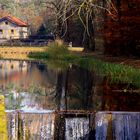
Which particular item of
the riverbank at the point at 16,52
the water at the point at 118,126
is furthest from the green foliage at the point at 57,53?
the water at the point at 118,126

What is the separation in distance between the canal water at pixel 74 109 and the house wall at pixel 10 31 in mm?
52865

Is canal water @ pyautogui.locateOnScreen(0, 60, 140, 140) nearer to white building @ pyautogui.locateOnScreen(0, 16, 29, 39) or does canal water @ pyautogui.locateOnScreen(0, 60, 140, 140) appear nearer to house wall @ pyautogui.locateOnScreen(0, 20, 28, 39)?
white building @ pyautogui.locateOnScreen(0, 16, 29, 39)

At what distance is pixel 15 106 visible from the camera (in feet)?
50.7

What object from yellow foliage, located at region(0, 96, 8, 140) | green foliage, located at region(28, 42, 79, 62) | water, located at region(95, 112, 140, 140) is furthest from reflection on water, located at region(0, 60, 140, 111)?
green foliage, located at region(28, 42, 79, 62)

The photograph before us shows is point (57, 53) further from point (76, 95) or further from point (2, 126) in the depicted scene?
point (2, 126)

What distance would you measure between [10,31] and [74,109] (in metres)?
66.7

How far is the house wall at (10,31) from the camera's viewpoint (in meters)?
79.8

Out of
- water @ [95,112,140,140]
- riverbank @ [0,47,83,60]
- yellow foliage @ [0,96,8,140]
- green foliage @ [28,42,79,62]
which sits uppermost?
yellow foliage @ [0,96,8,140]

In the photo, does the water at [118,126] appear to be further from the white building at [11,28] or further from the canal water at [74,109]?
the white building at [11,28]

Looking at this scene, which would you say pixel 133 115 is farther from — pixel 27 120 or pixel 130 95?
pixel 130 95

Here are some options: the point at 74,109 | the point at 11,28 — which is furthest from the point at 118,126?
the point at 11,28

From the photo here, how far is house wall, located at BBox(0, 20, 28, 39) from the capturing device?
262 feet

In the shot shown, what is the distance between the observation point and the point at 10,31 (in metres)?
80.4

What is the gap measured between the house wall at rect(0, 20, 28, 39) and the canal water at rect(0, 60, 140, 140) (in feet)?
173
